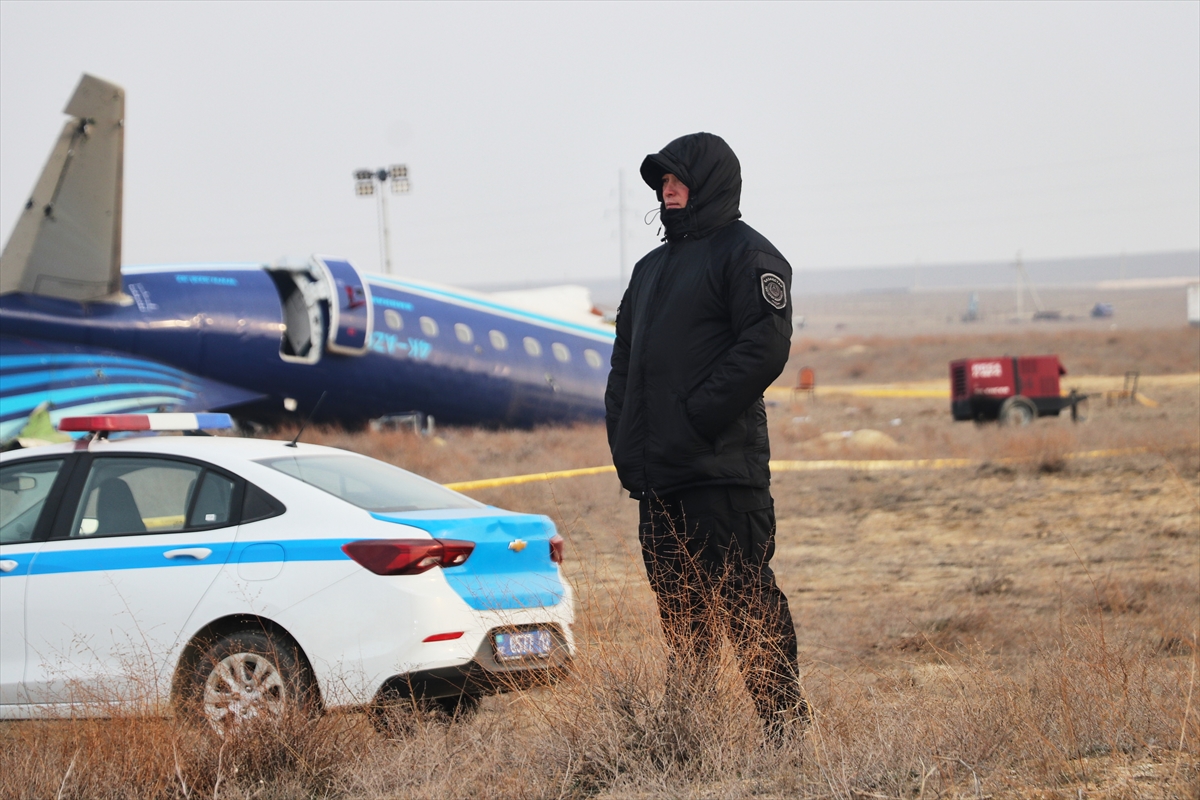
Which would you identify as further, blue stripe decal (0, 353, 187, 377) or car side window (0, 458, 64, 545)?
blue stripe decal (0, 353, 187, 377)

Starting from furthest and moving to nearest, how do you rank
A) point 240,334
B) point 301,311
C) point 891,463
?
point 301,311 < point 891,463 < point 240,334

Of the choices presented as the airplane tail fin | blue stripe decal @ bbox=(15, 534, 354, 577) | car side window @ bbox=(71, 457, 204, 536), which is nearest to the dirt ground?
blue stripe decal @ bbox=(15, 534, 354, 577)

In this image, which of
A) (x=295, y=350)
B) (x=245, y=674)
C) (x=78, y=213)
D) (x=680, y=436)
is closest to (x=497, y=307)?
(x=295, y=350)

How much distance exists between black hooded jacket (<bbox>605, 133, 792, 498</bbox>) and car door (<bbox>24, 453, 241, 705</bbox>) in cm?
239

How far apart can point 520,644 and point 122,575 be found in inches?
81.1

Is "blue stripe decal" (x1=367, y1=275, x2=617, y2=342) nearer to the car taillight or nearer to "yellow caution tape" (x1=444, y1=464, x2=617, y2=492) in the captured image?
"yellow caution tape" (x1=444, y1=464, x2=617, y2=492)

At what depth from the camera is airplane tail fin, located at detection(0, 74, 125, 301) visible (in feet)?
49.2

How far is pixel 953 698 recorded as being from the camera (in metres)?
4.89

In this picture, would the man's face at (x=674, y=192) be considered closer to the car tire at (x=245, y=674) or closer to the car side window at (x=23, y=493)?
the car tire at (x=245, y=674)

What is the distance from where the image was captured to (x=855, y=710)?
15.1ft

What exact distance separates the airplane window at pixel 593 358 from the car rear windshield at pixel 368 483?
1757 cm

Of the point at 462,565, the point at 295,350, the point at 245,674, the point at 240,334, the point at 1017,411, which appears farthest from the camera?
the point at 1017,411

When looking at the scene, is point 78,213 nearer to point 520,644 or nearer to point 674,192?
point 520,644

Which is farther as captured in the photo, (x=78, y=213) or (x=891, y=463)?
(x=891, y=463)
